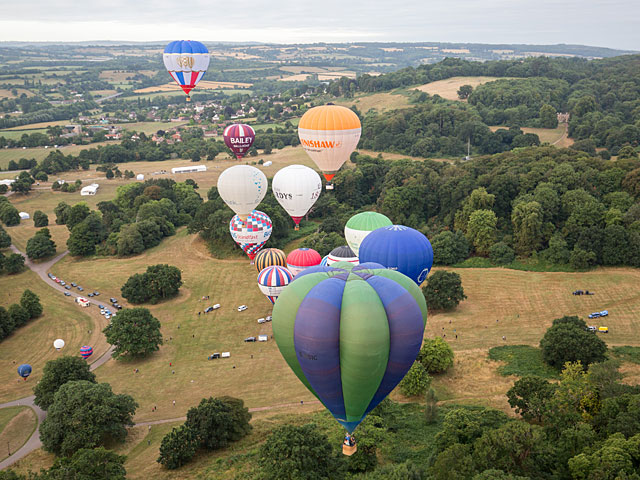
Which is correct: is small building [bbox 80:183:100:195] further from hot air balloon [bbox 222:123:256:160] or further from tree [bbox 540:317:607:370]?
tree [bbox 540:317:607:370]

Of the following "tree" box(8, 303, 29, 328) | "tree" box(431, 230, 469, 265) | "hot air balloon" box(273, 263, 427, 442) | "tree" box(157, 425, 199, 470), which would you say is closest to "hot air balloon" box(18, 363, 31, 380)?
"tree" box(8, 303, 29, 328)

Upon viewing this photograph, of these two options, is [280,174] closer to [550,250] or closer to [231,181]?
[231,181]

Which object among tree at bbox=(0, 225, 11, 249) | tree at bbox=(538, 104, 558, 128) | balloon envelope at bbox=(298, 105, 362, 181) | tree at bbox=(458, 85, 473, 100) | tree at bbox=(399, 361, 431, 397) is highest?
balloon envelope at bbox=(298, 105, 362, 181)

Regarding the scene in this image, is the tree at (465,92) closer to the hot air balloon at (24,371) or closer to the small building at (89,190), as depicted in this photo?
the small building at (89,190)

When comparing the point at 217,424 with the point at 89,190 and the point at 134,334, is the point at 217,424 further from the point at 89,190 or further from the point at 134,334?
the point at 89,190

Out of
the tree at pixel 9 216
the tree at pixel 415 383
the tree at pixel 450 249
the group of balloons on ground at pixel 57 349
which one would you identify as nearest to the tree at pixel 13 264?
the tree at pixel 9 216

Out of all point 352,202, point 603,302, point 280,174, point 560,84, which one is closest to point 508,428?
point 603,302
